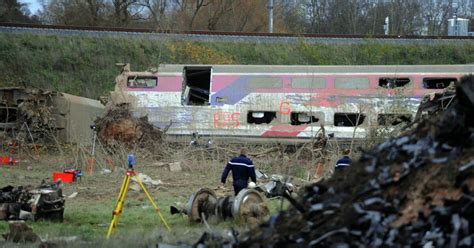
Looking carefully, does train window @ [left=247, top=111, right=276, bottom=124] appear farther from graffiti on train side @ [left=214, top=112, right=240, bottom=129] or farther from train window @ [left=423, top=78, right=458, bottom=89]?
train window @ [left=423, top=78, right=458, bottom=89]

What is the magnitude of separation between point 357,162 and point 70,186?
14551 millimetres

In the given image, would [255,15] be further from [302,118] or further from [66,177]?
[66,177]

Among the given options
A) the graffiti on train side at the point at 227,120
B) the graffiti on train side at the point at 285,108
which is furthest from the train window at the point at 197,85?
the graffiti on train side at the point at 285,108

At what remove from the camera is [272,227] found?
20.5 ft

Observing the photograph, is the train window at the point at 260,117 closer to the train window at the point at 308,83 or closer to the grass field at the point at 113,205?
the train window at the point at 308,83

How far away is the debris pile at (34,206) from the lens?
13461 mm

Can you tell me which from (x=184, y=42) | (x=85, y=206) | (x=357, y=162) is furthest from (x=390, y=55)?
(x=357, y=162)

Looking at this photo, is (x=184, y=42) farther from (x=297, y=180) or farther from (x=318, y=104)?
(x=297, y=180)

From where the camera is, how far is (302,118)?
90.1 feet

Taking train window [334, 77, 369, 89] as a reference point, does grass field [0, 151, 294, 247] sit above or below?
below

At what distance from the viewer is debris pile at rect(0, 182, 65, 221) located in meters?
13.5

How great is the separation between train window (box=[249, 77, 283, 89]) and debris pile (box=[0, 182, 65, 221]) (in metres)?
14.3

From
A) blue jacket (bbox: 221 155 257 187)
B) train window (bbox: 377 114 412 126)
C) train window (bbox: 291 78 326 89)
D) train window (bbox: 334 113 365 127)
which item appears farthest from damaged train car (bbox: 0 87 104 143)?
blue jacket (bbox: 221 155 257 187)

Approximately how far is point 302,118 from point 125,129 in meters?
6.43
